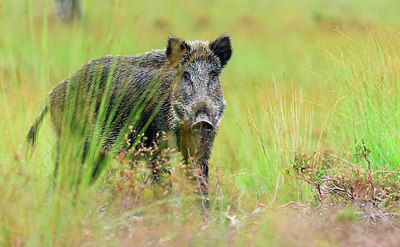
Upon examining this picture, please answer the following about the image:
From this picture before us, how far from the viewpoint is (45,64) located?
3895 mm

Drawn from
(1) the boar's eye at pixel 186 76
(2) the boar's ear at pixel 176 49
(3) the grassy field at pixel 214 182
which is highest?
(2) the boar's ear at pixel 176 49

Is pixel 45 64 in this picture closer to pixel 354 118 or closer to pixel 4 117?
pixel 4 117

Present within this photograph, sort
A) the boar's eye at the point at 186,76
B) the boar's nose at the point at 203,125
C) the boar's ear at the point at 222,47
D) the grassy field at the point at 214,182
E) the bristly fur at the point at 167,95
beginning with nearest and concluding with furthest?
the grassy field at the point at 214,182
the boar's nose at the point at 203,125
the bristly fur at the point at 167,95
the boar's eye at the point at 186,76
the boar's ear at the point at 222,47

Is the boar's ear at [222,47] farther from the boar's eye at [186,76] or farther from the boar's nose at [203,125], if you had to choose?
the boar's nose at [203,125]

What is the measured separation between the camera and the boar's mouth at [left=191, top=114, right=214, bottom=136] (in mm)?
4863

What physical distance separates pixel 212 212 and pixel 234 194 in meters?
0.44

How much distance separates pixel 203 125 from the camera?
4879 mm

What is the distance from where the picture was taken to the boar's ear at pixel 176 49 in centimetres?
549

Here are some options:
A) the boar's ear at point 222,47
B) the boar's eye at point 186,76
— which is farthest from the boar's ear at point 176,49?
the boar's ear at point 222,47

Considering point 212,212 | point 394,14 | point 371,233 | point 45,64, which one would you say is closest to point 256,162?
point 212,212

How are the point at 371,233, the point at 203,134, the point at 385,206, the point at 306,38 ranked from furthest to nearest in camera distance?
1. the point at 306,38
2. the point at 203,134
3. the point at 385,206
4. the point at 371,233

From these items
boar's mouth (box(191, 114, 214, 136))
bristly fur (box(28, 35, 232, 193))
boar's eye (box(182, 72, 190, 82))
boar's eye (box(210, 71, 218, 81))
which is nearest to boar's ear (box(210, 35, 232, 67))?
bristly fur (box(28, 35, 232, 193))

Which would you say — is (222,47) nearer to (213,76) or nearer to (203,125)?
(213,76)

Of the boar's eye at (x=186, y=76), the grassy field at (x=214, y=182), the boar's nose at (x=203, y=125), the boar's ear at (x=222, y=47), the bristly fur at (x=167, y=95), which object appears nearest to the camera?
the grassy field at (x=214, y=182)
